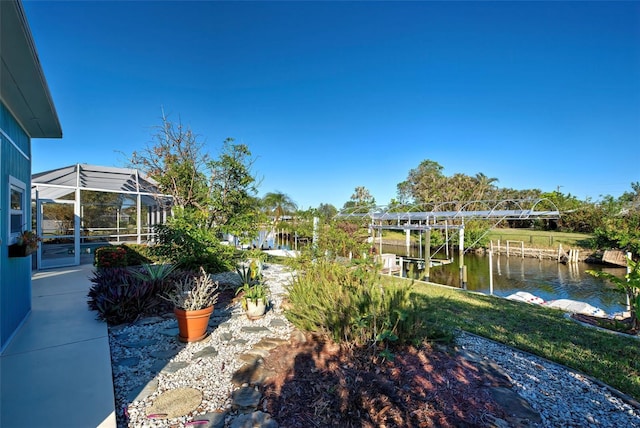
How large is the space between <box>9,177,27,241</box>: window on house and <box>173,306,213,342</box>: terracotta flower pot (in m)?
2.43

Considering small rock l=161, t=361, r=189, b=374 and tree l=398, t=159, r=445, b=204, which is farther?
tree l=398, t=159, r=445, b=204

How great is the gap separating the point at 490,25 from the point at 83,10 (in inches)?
416

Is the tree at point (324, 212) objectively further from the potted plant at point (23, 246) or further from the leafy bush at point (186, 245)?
the potted plant at point (23, 246)

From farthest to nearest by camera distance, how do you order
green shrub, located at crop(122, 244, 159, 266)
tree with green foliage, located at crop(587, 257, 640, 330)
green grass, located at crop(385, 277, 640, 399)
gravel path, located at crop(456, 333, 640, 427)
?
green shrub, located at crop(122, 244, 159, 266) < tree with green foliage, located at crop(587, 257, 640, 330) < green grass, located at crop(385, 277, 640, 399) < gravel path, located at crop(456, 333, 640, 427)

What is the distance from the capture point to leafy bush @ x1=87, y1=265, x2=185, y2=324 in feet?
13.2

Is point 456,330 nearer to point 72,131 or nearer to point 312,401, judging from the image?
point 312,401

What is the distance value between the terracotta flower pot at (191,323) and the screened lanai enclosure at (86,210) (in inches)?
290

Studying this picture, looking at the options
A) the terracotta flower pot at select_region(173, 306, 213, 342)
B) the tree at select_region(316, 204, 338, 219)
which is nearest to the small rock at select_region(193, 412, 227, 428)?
the terracotta flower pot at select_region(173, 306, 213, 342)

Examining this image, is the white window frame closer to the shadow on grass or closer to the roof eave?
the roof eave

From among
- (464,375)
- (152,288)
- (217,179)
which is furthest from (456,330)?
(217,179)

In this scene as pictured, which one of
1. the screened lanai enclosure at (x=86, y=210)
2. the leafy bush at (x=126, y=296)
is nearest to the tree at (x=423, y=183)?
the screened lanai enclosure at (x=86, y=210)

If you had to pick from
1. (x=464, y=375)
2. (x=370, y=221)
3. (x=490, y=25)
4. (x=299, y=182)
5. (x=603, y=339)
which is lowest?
(x=603, y=339)

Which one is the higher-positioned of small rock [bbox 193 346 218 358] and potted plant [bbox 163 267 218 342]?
potted plant [bbox 163 267 218 342]

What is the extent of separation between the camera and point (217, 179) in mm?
7711
